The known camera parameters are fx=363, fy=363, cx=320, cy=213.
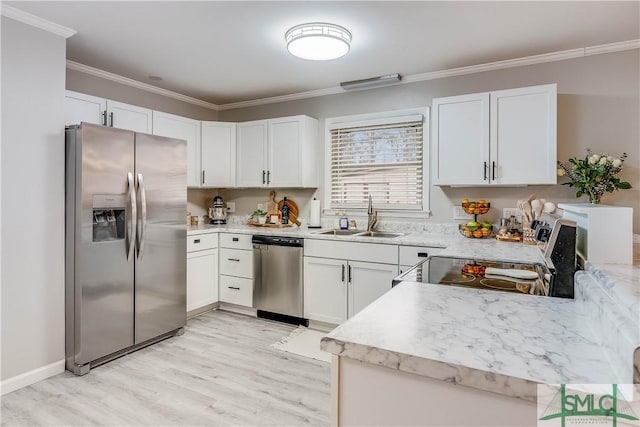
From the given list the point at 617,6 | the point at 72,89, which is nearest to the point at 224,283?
the point at 72,89

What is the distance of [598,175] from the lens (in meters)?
2.63

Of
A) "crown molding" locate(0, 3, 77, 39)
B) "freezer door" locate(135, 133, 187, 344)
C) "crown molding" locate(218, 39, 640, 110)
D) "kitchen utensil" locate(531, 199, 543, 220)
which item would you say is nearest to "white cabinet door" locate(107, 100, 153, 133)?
"freezer door" locate(135, 133, 187, 344)

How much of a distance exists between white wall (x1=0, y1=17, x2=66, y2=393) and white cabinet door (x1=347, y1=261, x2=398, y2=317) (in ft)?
7.31

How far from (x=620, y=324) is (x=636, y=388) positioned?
0.55 ft

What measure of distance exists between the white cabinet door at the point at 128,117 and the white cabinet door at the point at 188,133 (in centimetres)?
12

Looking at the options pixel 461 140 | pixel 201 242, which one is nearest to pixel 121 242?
pixel 201 242

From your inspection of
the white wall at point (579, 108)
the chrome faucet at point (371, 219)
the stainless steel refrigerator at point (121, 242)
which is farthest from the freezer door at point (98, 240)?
the white wall at point (579, 108)

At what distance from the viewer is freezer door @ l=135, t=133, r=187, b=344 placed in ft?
9.44

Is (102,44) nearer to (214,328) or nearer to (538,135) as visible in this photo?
(214,328)

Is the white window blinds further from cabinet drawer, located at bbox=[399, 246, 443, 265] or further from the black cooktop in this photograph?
the black cooktop

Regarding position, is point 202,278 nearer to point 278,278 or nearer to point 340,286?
point 278,278

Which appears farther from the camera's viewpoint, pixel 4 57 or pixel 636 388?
pixel 4 57

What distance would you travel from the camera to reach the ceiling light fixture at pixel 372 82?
11.3 ft

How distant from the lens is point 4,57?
2283 mm
